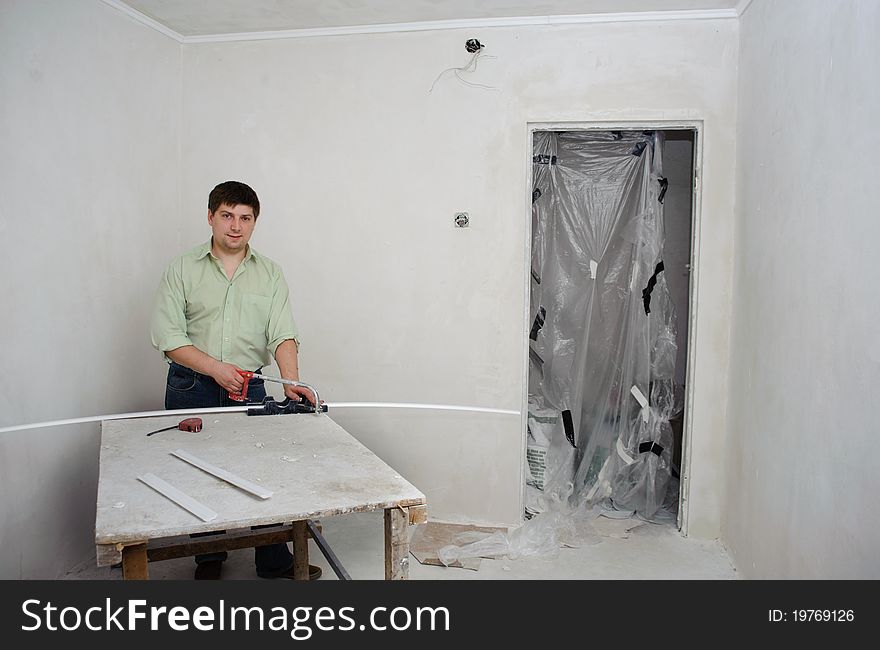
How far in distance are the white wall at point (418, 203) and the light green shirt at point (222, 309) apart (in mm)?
676

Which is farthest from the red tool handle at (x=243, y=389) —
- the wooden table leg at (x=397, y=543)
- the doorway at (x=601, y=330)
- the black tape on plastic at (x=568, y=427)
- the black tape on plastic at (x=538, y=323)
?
the black tape on plastic at (x=568, y=427)

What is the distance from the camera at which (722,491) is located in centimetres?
296

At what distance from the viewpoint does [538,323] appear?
3402mm

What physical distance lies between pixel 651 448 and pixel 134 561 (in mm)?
2469

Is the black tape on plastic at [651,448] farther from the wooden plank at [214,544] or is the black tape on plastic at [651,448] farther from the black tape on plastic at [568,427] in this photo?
the wooden plank at [214,544]

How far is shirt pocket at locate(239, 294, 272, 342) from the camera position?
8.25 ft

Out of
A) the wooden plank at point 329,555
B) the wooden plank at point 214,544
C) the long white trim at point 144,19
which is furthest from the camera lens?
the long white trim at point 144,19

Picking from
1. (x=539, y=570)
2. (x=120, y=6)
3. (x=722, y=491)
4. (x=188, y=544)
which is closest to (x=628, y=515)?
(x=722, y=491)

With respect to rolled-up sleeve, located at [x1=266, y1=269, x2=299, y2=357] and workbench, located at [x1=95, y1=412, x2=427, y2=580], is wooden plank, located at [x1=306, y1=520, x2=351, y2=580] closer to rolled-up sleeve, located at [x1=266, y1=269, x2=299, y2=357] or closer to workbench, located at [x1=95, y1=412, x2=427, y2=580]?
workbench, located at [x1=95, y1=412, x2=427, y2=580]

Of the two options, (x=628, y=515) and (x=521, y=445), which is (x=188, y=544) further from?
(x=628, y=515)

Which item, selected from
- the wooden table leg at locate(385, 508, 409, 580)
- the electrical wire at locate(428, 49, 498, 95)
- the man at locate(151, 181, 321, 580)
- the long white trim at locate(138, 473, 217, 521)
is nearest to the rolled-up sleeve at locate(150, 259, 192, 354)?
the man at locate(151, 181, 321, 580)

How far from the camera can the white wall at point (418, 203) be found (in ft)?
9.83

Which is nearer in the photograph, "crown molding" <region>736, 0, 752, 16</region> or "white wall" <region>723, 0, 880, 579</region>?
"white wall" <region>723, 0, 880, 579</region>

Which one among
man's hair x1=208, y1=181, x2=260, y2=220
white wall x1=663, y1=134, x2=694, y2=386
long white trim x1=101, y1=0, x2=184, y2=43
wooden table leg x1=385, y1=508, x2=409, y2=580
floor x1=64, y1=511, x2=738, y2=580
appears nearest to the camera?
wooden table leg x1=385, y1=508, x2=409, y2=580
